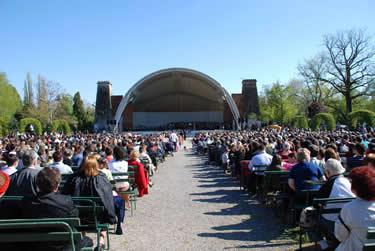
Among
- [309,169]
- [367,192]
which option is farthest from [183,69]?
[367,192]

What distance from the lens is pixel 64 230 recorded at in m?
3.92

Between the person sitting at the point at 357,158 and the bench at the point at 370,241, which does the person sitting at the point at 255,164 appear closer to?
the person sitting at the point at 357,158

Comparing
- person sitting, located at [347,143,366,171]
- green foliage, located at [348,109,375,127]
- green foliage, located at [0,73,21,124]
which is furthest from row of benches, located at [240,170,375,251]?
green foliage, located at [0,73,21,124]

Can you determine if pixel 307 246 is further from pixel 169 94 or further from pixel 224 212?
pixel 169 94

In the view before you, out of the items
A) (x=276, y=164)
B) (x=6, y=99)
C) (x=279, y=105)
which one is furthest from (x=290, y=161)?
(x=6, y=99)

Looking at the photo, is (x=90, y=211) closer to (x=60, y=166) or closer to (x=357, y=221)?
(x=60, y=166)

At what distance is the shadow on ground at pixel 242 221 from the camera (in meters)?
6.18

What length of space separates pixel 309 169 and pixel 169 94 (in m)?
63.3

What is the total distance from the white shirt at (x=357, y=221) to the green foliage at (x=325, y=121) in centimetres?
3381

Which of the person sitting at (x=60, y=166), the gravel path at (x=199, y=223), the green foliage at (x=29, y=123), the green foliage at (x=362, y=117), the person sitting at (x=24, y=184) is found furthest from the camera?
the green foliage at (x=29, y=123)

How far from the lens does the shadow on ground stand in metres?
6.18

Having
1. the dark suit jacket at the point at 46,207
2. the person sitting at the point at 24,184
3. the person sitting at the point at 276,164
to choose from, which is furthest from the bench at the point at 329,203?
the person sitting at the point at 24,184

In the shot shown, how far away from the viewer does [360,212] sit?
3.35 metres

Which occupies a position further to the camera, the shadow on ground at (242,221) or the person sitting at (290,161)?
the person sitting at (290,161)
